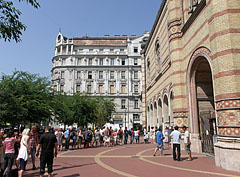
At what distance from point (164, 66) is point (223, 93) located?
419 inches

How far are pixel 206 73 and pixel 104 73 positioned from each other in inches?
1537

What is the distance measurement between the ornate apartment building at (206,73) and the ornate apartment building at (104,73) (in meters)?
30.0

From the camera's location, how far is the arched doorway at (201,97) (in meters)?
12.5

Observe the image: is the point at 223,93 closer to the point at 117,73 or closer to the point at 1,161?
the point at 1,161

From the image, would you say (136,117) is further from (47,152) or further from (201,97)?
(47,152)

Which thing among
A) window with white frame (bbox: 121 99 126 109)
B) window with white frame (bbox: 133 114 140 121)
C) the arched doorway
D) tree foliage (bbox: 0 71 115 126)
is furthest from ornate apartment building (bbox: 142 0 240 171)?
window with white frame (bbox: 121 99 126 109)

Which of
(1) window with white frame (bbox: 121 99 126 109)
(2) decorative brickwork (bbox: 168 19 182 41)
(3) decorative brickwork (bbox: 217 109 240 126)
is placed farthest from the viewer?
(1) window with white frame (bbox: 121 99 126 109)

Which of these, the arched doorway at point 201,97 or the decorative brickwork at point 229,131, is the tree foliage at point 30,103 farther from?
the decorative brickwork at point 229,131

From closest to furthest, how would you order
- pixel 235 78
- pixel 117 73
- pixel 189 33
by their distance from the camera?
pixel 235 78 < pixel 189 33 < pixel 117 73

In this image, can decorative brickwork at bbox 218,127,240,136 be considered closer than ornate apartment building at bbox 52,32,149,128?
Yes

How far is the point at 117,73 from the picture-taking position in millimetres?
51188

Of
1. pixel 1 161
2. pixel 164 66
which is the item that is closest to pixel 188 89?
pixel 164 66

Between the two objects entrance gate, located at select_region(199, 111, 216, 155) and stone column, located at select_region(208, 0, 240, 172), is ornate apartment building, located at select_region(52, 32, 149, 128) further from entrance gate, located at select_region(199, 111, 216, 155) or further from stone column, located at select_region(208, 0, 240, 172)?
stone column, located at select_region(208, 0, 240, 172)

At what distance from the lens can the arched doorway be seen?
12.5 m
